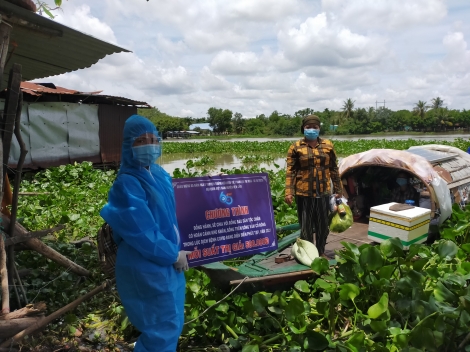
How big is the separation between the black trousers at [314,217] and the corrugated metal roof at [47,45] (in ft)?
7.41

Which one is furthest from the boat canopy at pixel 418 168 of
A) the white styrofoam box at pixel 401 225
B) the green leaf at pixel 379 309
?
the green leaf at pixel 379 309

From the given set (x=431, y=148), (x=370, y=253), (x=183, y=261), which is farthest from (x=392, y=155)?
(x=183, y=261)

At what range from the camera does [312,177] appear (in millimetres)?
3727

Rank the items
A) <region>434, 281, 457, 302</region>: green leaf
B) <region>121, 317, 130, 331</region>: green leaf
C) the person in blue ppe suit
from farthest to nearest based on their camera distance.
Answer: <region>121, 317, 130, 331</region>: green leaf, <region>434, 281, 457, 302</region>: green leaf, the person in blue ppe suit

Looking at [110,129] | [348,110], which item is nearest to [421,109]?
[348,110]

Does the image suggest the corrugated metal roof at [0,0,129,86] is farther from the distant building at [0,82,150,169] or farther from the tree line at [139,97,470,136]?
the tree line at [139,97,470,136]

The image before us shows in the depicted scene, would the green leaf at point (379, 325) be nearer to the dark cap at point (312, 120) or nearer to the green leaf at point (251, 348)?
the green leaf at point (251, 348)

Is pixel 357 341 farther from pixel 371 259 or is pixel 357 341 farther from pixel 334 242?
pixel 334 242

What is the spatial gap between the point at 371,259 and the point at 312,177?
109 cm

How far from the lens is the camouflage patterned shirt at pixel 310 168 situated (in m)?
3.73

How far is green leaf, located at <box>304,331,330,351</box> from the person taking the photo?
243cm

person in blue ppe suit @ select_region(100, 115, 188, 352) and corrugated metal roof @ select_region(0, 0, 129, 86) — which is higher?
corrugated metal roof @ select_region(0, 0, 129, 86)

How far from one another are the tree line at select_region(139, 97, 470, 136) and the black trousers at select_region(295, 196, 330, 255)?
170ft

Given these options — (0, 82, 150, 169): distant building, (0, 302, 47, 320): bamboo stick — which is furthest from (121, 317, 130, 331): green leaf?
(0, 82, 150, 169): distant building
